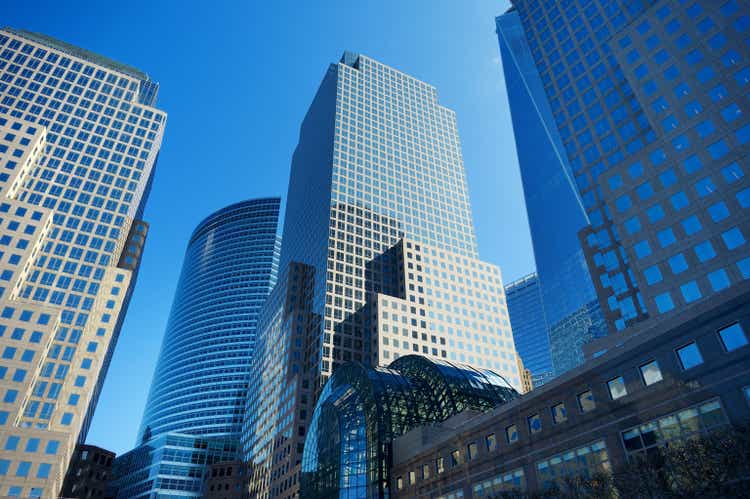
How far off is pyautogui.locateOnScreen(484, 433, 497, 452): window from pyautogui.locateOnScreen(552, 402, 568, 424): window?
27.1ft

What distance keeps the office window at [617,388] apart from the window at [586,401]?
176 centimetres

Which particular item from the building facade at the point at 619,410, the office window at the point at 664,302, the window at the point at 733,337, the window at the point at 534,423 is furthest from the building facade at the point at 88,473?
the window at the point at 733,337

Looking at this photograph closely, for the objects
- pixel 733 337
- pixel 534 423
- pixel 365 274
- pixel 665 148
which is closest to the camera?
pixel 733 337

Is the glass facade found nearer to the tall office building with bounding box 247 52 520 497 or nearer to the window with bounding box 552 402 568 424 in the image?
the window with bounding box 552 402 568 424

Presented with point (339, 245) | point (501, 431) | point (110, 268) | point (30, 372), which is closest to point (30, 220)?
Result: point (110, 268)

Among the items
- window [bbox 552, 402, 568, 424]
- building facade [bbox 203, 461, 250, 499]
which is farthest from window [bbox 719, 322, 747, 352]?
building facade [bbox 203, 461, 250, 499]

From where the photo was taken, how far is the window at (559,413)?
43.8 m

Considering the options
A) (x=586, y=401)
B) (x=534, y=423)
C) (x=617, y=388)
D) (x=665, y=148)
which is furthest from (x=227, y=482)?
(x=665, y=148)

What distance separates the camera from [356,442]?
75438mm

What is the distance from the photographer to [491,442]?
51.5 metres

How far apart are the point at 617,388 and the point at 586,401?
315 cm

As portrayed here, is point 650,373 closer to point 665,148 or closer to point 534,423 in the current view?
point 534,423

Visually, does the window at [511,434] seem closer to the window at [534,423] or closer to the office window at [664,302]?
the window at [534,423]

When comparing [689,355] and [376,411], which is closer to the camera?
[689,355]
